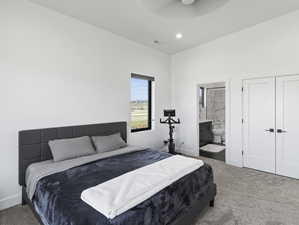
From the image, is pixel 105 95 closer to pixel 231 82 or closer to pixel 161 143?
pixel 161 143

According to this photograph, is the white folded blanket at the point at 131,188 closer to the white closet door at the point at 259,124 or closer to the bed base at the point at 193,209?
the bed base at the point at 193,209

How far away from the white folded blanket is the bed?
0.04m

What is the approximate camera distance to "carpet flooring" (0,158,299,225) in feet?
7.01

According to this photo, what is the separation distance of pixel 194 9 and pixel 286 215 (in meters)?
2.85

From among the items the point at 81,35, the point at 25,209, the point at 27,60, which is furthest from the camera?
the point at 81,35

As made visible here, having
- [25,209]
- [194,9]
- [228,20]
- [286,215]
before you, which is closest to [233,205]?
[286,215]

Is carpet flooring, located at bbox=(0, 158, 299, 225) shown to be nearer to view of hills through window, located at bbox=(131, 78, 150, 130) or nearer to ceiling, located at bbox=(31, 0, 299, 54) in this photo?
view of hills through window, located at bbox=(131, 78, 150, 130)

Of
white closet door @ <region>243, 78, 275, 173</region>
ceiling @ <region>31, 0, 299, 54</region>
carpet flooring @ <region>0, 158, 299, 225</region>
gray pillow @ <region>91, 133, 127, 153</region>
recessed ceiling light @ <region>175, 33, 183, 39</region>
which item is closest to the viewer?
ceiling @ <region>31, 0, 299, 54</region>

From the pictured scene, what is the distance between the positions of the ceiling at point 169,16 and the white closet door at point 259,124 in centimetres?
130

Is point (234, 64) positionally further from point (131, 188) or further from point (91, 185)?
point (91, 185)

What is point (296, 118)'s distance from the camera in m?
3.26

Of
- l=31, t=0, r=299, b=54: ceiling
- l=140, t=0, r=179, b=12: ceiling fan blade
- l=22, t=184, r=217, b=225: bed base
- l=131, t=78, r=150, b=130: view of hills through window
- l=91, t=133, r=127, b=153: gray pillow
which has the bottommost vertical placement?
l=22, t=184, r=217, b=225: bed base

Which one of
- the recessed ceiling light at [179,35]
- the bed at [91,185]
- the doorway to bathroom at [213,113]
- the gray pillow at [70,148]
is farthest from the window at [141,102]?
the doorway to bathroom at [213,113]

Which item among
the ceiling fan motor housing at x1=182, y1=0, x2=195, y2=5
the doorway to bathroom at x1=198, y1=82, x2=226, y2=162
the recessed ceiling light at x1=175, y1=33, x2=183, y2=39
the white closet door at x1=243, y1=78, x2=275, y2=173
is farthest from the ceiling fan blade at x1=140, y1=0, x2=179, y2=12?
the doorway to bathroom at x1=198, y1=82, x2=226, y2=162
